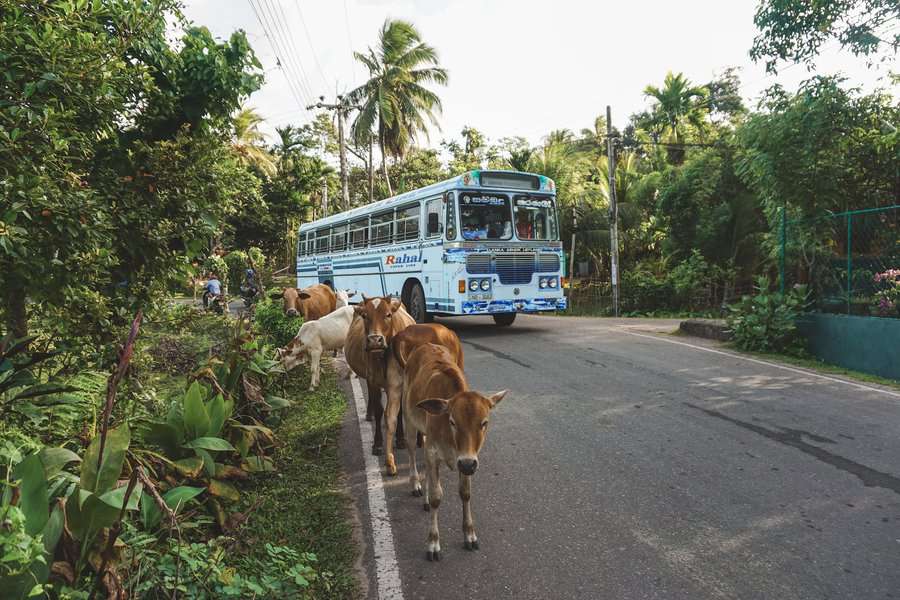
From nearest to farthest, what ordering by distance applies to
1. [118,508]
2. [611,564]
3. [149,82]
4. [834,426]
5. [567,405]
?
1. [118,508]
2. [611,564]
3. [149,82]
4. [834,426]
5. [567,405]

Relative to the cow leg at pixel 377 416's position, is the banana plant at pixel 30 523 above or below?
above

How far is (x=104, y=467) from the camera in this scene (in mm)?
2977

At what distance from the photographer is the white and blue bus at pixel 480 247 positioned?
11836mm

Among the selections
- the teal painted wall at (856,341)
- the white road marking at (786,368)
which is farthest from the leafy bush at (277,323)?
the teal painted wall at (856,341)

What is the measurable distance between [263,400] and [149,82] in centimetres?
292

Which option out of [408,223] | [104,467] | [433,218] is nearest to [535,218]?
[433,218]

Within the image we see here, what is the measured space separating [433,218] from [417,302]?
6.91 feet

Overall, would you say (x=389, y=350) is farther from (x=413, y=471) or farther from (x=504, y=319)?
(x=504, y=319)

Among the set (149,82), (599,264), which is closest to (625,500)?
(149,82)

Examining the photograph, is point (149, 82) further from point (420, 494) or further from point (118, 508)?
point (420, 494)

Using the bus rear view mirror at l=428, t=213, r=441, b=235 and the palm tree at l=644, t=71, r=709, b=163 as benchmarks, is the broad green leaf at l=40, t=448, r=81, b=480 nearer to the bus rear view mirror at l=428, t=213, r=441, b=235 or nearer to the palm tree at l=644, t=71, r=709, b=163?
the bus rear view mirror at l=428, t=213, r=441, b=235

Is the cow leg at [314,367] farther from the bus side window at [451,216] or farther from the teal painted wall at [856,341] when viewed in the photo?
the teal painted wall at [856,341]

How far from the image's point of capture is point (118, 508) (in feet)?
8.80

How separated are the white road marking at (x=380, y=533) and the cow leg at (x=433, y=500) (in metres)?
0.23
